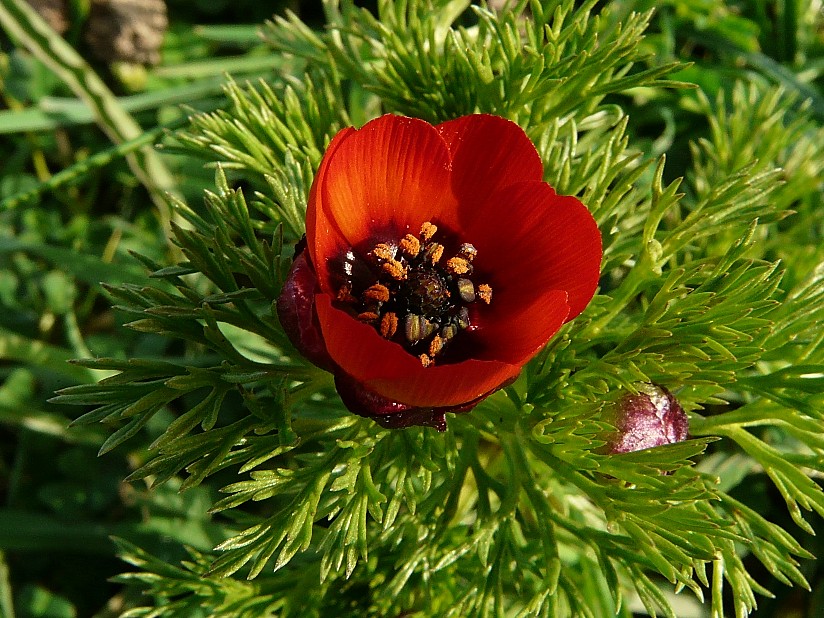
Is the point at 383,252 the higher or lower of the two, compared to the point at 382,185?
lower

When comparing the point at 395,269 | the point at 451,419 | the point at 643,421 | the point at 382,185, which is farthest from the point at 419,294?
the point at 643,421

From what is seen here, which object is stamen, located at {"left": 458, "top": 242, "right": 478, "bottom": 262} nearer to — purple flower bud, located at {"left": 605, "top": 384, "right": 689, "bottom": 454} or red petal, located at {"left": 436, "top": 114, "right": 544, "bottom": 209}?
red petal, located at {"left": 436, "top": 114, "right": 544, "bottom": 209}

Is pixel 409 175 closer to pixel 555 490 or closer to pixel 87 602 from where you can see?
pixel 555 490

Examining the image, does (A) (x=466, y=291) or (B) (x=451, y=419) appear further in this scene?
(B) (x=451, y=419)

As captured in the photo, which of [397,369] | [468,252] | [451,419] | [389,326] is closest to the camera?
[397,369]

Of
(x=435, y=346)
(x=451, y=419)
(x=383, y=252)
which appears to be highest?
(x=383, y=252)

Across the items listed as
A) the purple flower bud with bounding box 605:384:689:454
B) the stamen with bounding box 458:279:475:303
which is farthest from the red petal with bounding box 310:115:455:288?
the purple flower bud with bounding box 605:384:689:454

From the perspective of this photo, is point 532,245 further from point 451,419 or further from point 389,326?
point 451,419
